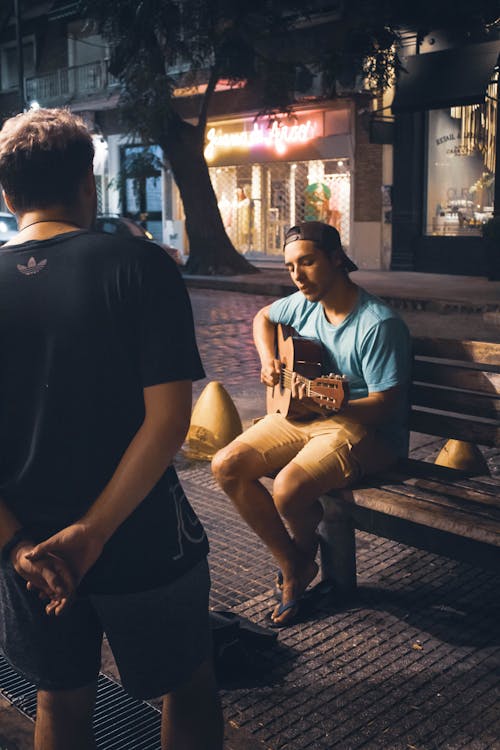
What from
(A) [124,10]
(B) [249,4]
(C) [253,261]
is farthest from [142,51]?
(C) [253,261]

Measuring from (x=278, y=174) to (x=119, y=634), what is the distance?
24.4 metres

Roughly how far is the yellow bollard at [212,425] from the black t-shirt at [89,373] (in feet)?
13.7

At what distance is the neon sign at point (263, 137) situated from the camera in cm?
2434

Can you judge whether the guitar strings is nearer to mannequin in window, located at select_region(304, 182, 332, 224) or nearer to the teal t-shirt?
the teal t-shirt

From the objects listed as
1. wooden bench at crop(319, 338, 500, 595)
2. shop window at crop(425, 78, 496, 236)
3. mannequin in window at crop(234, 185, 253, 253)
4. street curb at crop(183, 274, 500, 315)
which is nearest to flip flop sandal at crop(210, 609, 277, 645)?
wooden bench at crop(319, 338, 500, 595)

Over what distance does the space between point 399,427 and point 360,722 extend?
1.39m

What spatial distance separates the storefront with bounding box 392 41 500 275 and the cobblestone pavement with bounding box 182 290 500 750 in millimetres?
16873

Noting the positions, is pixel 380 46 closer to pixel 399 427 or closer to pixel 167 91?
pixel 167 91

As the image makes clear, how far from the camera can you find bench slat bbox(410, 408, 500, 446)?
4066mm

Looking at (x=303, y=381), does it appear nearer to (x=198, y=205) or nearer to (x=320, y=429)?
(x=320, y=429)

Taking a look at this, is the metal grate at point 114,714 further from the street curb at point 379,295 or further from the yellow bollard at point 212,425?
the street curb at point 379,295

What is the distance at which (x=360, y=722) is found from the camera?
10.1ft

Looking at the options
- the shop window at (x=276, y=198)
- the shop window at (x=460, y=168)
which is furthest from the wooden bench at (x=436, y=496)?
the shop window at (x=276, y=198)

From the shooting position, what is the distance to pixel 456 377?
4.25 meters
